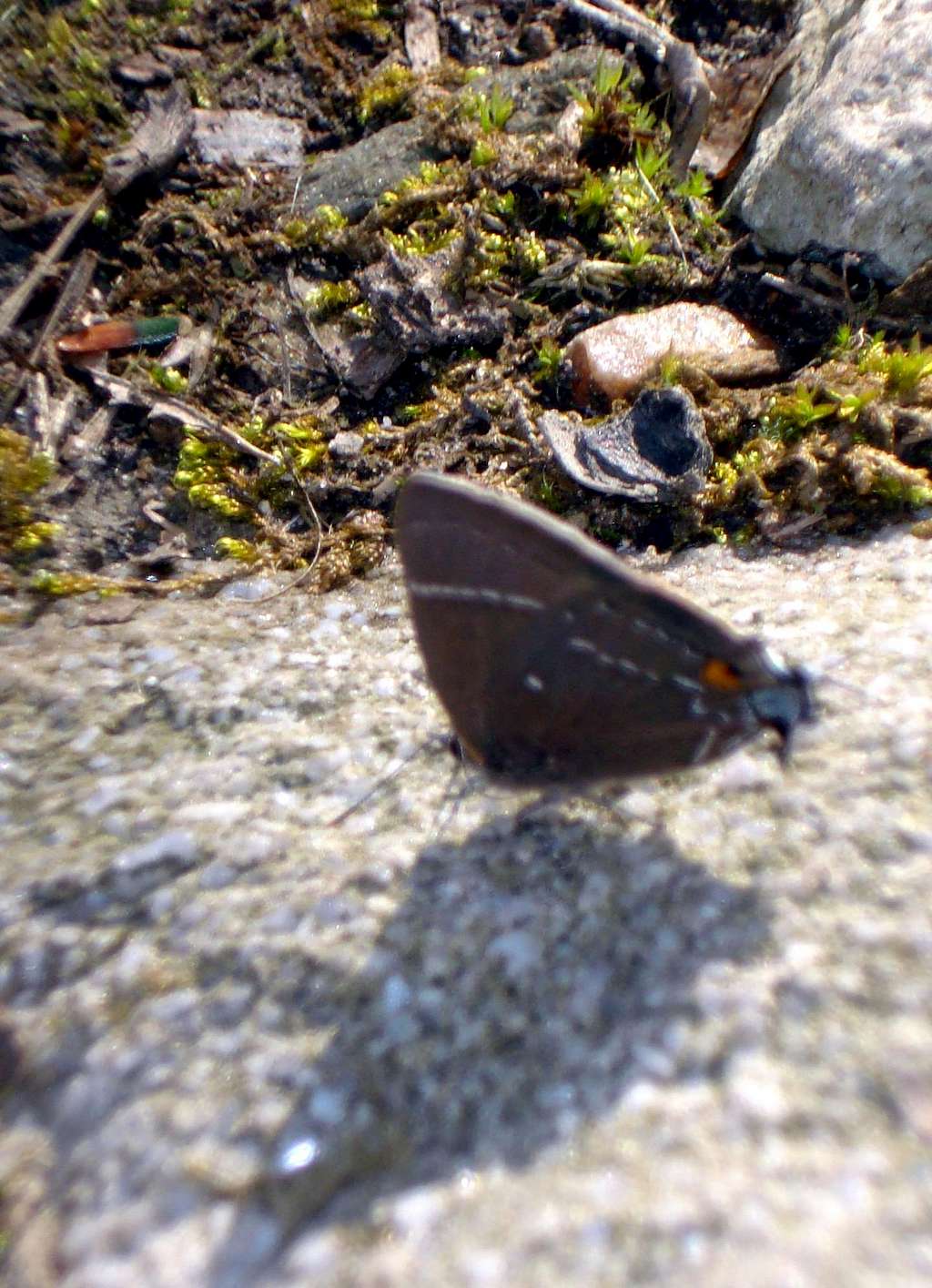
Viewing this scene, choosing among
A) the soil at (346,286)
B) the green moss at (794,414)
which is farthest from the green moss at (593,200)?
the green moss at (794,414)

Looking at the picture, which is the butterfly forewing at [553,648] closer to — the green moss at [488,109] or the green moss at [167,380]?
the green moss at [167,380]

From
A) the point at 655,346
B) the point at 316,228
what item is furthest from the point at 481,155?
the point at 655,346

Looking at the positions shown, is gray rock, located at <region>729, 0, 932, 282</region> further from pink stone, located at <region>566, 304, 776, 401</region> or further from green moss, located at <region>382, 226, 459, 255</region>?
green moss, located at <region>382, 226, 459, 255</region>

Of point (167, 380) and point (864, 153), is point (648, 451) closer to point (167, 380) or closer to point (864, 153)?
point (864, 153)

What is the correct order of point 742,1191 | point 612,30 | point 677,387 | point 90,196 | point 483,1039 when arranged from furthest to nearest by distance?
1. point 612,30
2. point 90,196
3. point 677,387
4. point 483,1039
5. point 742,1191

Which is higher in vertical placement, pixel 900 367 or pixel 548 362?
pixel 900 367

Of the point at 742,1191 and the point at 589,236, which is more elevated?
the point at 589,236

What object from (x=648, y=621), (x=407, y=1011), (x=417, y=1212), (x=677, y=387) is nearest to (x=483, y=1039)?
(x=407, y=1011)

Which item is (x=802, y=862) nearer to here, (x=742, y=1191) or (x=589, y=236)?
Answer: (x=742, y=1191)
